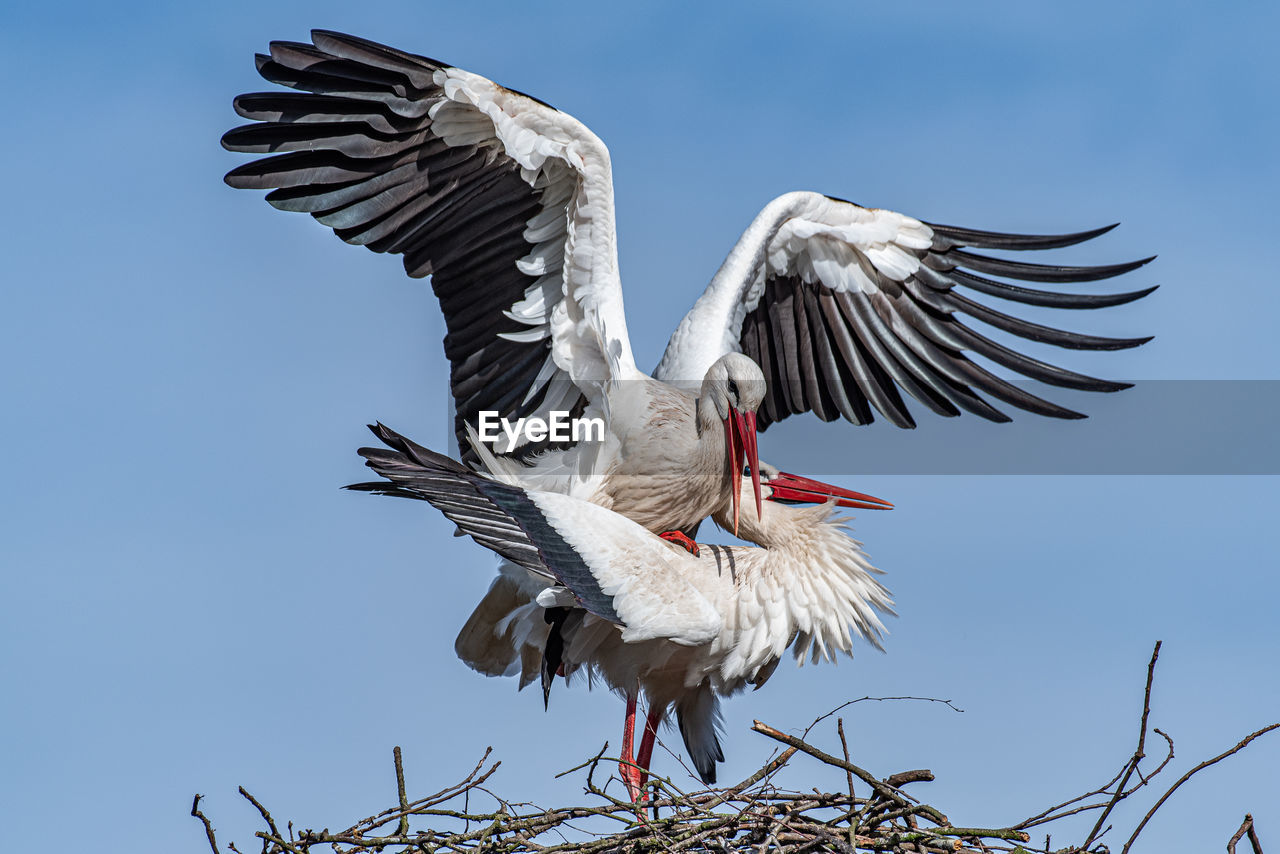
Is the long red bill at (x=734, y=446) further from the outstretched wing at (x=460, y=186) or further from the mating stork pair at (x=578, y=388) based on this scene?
the outstretched wing at (x=460, y=186)

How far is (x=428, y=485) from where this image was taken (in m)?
3.55

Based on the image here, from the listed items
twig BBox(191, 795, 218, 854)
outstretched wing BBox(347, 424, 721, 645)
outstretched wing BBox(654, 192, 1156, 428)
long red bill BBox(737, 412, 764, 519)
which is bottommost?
twig BBox(191, 795, 218, 854)

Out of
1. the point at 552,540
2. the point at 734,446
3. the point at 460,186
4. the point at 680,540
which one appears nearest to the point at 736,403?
the point at 734,446

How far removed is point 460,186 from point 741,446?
1.07 m

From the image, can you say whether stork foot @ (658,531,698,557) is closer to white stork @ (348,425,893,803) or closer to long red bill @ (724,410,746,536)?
white stork @ (348,425,893,803)

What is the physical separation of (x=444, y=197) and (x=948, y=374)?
5.73 ft

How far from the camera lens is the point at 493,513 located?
358 centimetres

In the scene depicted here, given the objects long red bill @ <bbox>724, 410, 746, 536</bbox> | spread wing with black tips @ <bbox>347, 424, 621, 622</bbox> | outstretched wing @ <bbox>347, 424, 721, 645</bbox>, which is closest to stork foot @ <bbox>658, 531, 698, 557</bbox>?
long red bill @ <bbox>724, 410, 746, 536</bbox>

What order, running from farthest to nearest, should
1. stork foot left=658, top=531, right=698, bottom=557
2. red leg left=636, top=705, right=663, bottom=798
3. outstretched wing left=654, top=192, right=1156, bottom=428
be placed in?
outstretched wing left=654, top=192, right=1156, bottom=428 < red leg left=636, top=705, right=663, bottom=798 < stork foot left=658, top=531, right=698, bottom=557

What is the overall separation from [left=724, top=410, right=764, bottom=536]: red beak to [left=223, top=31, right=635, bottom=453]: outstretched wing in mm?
340

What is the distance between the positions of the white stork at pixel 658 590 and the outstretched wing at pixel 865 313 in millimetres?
583

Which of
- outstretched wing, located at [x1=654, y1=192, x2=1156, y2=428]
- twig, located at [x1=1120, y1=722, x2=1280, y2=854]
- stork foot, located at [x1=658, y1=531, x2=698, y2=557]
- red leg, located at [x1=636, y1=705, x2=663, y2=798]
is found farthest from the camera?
outstretched wing, located at [x1=654, y1=192, x2=1156, y2=428]

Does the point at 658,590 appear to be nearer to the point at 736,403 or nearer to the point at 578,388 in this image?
the point at 736,403

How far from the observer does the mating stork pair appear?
372 cm
